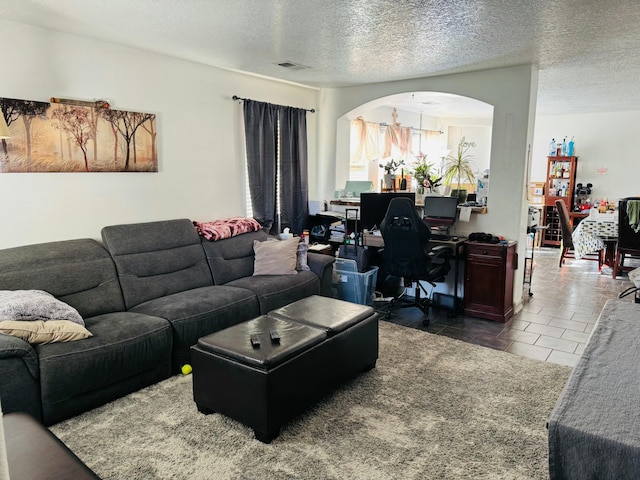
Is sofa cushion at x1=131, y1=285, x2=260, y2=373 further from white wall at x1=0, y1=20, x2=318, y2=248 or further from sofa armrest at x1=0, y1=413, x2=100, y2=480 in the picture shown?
sofa armrest at x1=0, y1=413, x2=100, y2=480

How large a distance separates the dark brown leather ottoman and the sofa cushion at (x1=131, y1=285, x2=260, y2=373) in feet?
1.65

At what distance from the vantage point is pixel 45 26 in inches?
128

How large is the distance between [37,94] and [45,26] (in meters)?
0.48

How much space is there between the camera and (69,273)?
3.26 metres

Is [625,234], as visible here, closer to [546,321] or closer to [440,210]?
[546,321]

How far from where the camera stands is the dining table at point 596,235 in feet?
20.6

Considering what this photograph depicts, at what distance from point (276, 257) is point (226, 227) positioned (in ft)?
1.88

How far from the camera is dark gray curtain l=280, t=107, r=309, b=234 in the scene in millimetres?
5211

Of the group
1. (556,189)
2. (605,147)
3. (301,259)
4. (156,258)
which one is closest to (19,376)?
(156,258)

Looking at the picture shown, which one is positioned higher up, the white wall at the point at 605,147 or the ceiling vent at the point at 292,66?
the ceiling vent at the point at 292,66

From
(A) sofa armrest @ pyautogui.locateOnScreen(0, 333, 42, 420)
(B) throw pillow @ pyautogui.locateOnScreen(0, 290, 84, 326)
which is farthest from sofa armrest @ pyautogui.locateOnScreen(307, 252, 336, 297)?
(A) sofa armrest @ pyautogui.locateOnScreen(0, 333, 42, 420)

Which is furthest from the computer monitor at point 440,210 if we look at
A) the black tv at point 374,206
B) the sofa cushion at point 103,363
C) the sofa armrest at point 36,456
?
the sofa armrest at point 36,456

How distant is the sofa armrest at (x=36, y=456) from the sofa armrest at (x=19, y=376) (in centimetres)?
50

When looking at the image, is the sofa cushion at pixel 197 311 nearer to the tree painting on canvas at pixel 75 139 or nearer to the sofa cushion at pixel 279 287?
the sofa cushion at pixel 279 287
